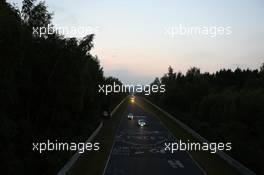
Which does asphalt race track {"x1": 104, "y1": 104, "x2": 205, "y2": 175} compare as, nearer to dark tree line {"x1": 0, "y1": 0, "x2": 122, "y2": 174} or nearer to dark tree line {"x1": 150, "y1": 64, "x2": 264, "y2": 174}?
dark tree line {"x1": 150, "y1": 64, "x2": 264, "y2": 174}

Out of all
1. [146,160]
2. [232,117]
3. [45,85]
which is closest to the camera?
[146,160]

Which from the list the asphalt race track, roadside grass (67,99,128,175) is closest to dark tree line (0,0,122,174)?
roadside grass (67,99,128,175)

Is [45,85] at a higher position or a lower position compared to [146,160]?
higher

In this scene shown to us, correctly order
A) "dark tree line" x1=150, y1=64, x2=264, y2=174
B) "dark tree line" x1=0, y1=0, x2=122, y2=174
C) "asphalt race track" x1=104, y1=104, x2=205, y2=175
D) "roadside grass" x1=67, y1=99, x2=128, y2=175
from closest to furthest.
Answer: "roadside grass" x1=67, y1=99, x2=128, y2=175, "asphalt race track" x1=104, y1=104, x2=205, y2=175, "dark tree line" x1=150, y1=64, x2=264, y2=174, "dark tree line" x1=0, y1=0, x2=122, y2=174

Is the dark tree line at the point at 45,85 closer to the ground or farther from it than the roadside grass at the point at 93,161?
farther from it

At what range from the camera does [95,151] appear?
35.5m

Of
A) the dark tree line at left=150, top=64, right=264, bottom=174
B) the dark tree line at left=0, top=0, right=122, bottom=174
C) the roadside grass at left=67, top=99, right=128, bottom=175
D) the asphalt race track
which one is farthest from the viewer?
the dark tree line at left=0, top=0, right=122, bottom=174

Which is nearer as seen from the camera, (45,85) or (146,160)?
(146,160)

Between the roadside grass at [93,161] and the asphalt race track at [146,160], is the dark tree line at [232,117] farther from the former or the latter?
the roadside grass at [93,161]

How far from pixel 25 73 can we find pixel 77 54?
544 centimetres

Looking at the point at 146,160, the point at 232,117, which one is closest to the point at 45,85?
the point at 146,160

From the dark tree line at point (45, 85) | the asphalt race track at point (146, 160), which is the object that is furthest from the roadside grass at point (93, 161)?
the dark tree line at point (45, 85)

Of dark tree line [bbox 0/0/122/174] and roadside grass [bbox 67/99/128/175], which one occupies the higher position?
dark tree line [bbox 0/0/122/174]

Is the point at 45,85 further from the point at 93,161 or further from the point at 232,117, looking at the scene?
the point at 232,117
